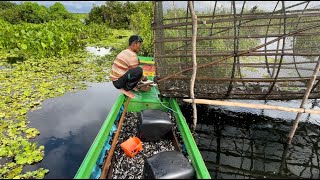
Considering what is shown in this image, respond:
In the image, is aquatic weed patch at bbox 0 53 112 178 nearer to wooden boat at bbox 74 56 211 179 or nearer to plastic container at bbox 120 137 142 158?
wooden boat at bbox 74 56 211 179

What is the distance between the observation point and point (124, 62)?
594 cm

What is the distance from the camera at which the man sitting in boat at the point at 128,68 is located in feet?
19.3

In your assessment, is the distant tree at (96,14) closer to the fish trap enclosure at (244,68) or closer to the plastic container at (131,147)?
the fish trap enclosure at (244,68)

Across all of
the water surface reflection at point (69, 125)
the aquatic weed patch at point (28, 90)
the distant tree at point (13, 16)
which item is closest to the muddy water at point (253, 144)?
the water surface reflection at point (69, 125)

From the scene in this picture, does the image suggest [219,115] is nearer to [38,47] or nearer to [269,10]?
[269,10]

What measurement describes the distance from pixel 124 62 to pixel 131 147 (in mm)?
2134

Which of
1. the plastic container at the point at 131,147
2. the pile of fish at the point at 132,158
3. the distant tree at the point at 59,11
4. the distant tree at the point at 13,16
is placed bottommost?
the pile of fish at the point at 132,158

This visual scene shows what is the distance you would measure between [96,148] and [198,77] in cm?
240

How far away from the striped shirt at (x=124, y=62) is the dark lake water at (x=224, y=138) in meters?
1.42

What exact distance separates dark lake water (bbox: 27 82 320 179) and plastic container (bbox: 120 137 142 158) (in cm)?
112

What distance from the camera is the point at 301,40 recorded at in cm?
579

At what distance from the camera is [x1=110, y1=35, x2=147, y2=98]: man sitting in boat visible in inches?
231

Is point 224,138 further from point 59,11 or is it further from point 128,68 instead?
point 59,11

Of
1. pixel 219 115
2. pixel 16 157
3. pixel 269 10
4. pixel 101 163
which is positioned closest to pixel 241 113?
pixel 219 115
